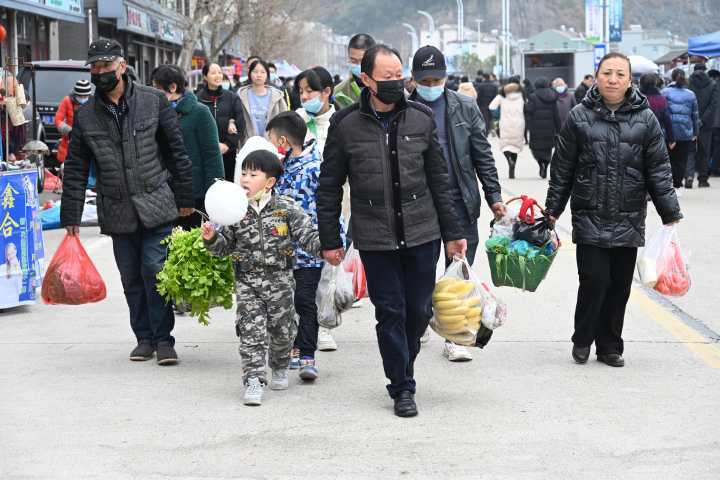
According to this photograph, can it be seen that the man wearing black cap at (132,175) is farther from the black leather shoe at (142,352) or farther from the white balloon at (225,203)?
the white balloon at (225,203)

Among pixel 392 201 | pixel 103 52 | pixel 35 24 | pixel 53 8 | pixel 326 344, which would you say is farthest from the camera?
pixel 35 24

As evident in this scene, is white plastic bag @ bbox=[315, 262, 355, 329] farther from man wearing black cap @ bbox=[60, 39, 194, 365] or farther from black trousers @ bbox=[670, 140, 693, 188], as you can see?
black trousers @ bbox=[670, 140, 693, 188]

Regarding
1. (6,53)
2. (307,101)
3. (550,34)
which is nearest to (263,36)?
(550,34)

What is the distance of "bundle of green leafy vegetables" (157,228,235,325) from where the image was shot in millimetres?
6980

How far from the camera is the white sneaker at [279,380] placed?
6.79 meters

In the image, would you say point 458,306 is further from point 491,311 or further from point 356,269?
point 356,269

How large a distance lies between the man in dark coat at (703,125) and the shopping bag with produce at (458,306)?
14.1 meters

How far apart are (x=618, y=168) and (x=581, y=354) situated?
1.09m

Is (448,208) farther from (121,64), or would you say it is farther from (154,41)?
(154,41)

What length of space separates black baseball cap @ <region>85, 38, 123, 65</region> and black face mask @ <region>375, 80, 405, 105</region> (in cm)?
194

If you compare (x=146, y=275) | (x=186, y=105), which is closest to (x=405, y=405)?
(x=146, y=275)

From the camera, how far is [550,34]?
54.8 m

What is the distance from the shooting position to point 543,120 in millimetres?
21578

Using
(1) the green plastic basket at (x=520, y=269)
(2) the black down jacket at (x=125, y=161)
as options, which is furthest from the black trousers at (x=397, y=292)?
(2) the black down jacket at (x=125, y=161)
